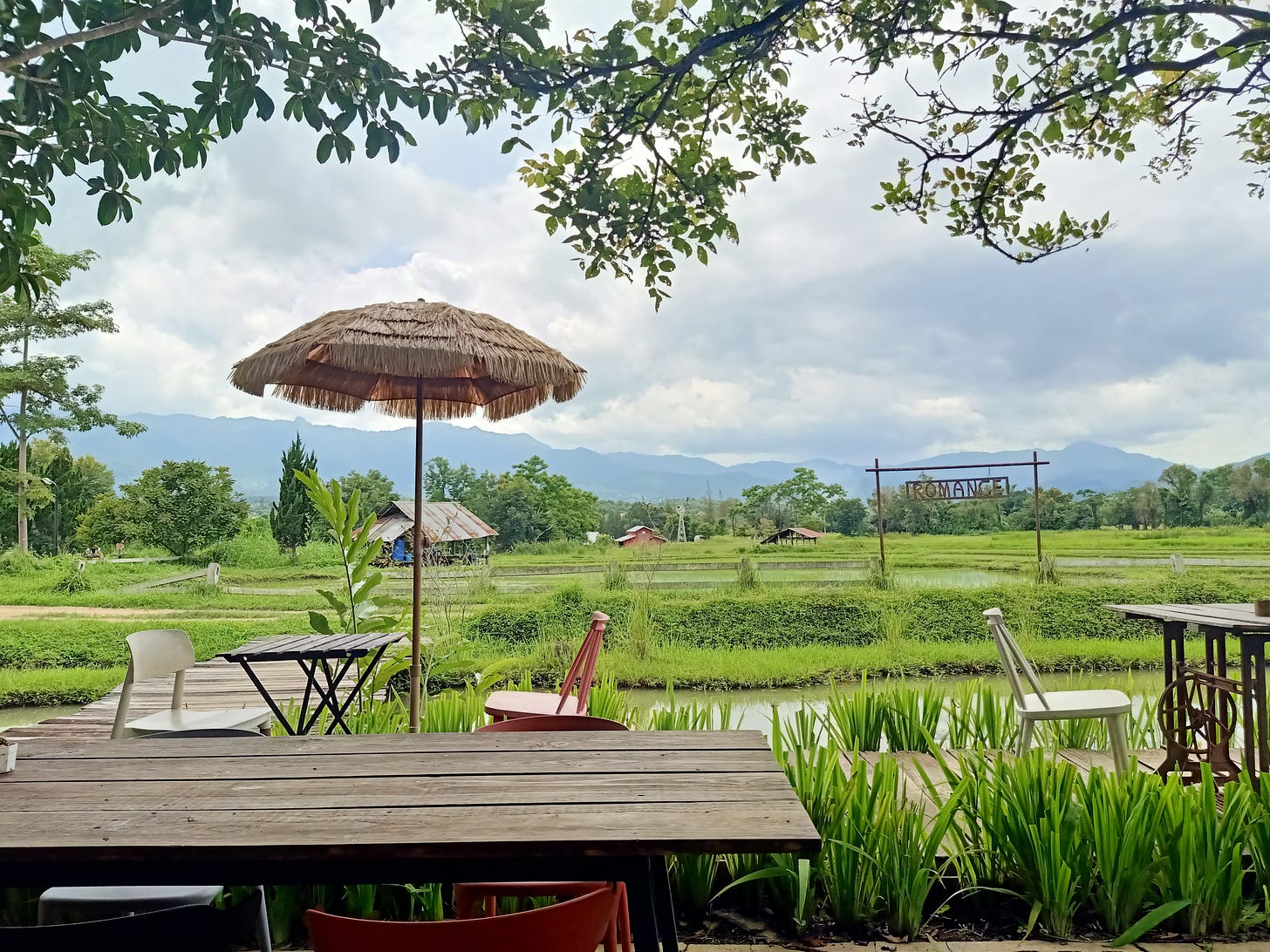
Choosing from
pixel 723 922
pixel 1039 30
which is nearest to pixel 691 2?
pixel 1039 30

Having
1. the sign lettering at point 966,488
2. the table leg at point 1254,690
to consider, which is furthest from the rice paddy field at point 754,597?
the table leg at point 1254,690

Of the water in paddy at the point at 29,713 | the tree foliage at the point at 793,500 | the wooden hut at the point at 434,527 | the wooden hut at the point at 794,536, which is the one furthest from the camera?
the tree foliage at the point at 793,500

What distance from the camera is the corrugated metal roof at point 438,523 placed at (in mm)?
9062

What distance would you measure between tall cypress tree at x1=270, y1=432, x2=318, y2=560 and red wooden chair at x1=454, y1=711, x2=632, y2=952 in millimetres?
8968

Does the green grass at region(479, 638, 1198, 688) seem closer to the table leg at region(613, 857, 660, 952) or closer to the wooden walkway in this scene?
the wooden walkway

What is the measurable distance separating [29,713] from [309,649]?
212 inches

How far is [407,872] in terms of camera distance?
107cm

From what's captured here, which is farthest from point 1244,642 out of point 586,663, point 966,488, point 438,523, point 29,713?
point 29,713

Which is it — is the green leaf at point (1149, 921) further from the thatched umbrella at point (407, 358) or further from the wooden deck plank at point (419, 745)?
the thatched umbrella at point (407, 358)

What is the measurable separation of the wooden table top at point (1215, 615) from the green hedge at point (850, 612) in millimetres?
5862

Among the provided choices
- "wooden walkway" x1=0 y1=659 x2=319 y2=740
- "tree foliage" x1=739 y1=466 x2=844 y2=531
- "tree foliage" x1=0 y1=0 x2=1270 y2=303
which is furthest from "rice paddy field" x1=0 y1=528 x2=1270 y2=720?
"tree foliage" x1=0 y1=0 x2=1270 y2=303

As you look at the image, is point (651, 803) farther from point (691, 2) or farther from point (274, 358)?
point (274, 358)

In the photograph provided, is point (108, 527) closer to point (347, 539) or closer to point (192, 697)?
point (192, 697)

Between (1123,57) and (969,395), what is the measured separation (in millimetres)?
13727
